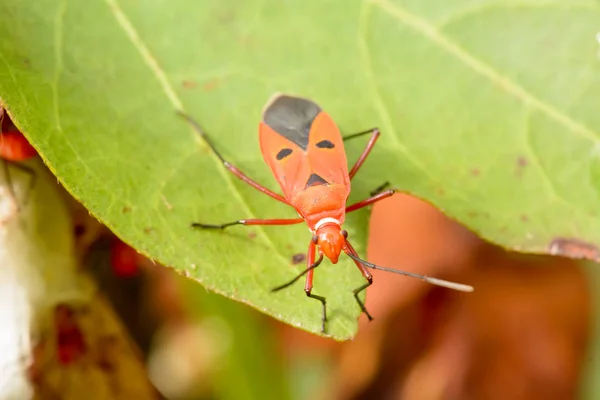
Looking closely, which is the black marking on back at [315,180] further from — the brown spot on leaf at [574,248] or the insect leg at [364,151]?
the brown spot on leaf at [574,248]

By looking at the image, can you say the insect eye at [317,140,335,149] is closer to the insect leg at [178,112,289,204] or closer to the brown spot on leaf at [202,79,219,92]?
the insect leg at [178,112,289,204]

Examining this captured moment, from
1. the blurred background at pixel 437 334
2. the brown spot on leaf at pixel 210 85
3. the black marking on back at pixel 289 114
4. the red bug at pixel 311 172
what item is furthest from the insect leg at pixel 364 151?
the blurred background at pixel 437 334

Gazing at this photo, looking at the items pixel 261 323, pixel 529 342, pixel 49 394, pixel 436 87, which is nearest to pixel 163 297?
pixel 261 323

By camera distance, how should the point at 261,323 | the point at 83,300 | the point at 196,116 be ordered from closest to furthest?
the point at 196,116 < the point at 83,300 < the point at 261,323

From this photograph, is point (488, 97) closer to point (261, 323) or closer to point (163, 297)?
point (261, 323)

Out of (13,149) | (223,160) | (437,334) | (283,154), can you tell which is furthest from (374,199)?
(437,334)

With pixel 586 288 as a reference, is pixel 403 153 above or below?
above
